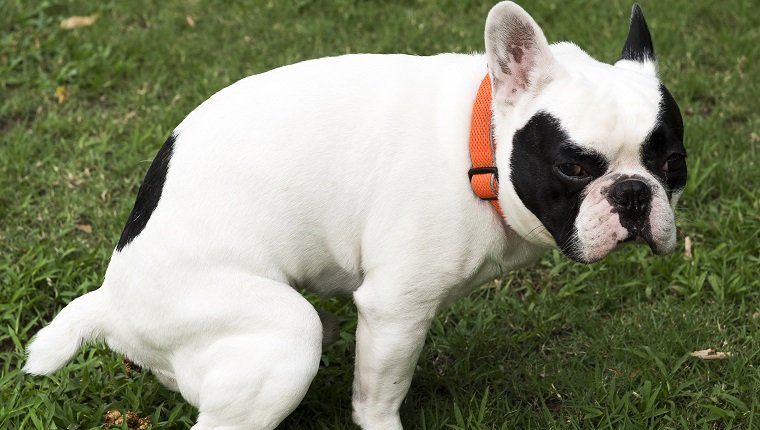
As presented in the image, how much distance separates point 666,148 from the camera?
2.89m

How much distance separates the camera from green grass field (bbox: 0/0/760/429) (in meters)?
3.72

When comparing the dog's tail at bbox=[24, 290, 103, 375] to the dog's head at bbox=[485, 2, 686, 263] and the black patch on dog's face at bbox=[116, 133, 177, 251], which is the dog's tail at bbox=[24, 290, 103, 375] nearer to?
the black patch on dog's face at bbox=[116, 133, 177, 251]

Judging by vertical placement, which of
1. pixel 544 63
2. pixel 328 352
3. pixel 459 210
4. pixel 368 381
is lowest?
pixel 328 352

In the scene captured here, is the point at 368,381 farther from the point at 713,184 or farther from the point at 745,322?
the point at 713,184

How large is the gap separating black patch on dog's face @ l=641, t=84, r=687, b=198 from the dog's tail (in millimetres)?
1815

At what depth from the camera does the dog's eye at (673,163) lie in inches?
115

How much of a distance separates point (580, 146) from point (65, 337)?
1.77 metres

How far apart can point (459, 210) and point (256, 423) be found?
2.98ft

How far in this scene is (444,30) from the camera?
20.7ft

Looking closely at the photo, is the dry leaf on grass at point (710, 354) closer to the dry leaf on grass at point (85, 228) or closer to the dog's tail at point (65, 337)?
the dog's tail at point (65, 337)

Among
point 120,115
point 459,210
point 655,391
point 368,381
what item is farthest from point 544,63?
point 120,115

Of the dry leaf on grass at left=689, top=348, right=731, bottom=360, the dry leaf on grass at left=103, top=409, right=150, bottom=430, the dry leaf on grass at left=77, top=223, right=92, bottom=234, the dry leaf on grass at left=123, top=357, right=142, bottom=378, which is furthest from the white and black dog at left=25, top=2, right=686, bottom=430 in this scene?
the dry leaf on grass at left=77, top=223, right=92, bottom=234

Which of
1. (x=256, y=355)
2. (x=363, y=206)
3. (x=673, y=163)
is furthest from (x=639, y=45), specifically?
(x=256, y=355)

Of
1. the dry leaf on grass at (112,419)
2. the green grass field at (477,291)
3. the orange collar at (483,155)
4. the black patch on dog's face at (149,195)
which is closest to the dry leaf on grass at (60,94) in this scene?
the green grass field at (477,291)
